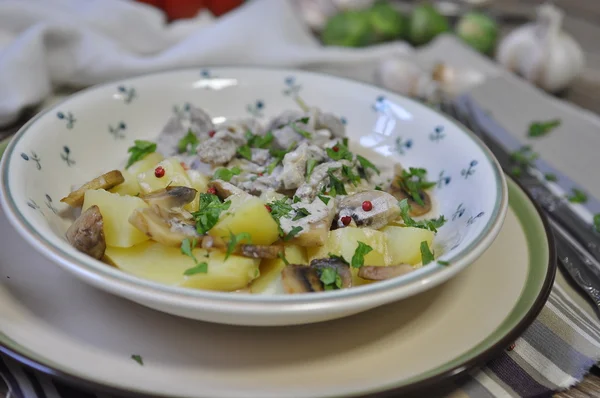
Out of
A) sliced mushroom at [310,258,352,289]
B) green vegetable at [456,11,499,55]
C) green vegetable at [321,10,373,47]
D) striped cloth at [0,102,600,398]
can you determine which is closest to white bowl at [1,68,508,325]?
sliced mushroom at [310,258,352,289]

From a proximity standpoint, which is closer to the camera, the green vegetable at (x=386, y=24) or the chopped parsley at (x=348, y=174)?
the chopped parsley at (x=348, y=174)

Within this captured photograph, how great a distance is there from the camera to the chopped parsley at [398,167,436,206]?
7.23 feet

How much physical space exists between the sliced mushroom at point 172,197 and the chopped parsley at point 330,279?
1.74 ft

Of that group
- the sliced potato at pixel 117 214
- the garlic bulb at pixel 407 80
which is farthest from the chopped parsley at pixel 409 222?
the garlic bulb at pixel 407 80

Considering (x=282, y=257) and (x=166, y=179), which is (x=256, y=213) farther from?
(x=166, y=179)

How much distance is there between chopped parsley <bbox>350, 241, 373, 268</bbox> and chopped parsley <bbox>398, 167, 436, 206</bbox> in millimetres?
559

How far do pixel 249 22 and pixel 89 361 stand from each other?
9.05 ft

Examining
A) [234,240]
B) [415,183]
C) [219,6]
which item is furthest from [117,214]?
[219,6]

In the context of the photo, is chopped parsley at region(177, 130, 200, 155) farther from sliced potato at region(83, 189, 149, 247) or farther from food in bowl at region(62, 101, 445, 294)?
sliced potato at region(83, 189, 149, 247)

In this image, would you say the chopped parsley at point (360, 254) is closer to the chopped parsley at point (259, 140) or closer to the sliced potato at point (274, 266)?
the sliced potato at point (274, 266)

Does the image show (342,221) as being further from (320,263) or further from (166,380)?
(166,380)

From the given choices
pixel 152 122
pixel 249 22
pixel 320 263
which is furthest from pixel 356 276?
pixel 249 22

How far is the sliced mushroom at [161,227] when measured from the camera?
1592 millimetres

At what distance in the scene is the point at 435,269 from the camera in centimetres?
147
